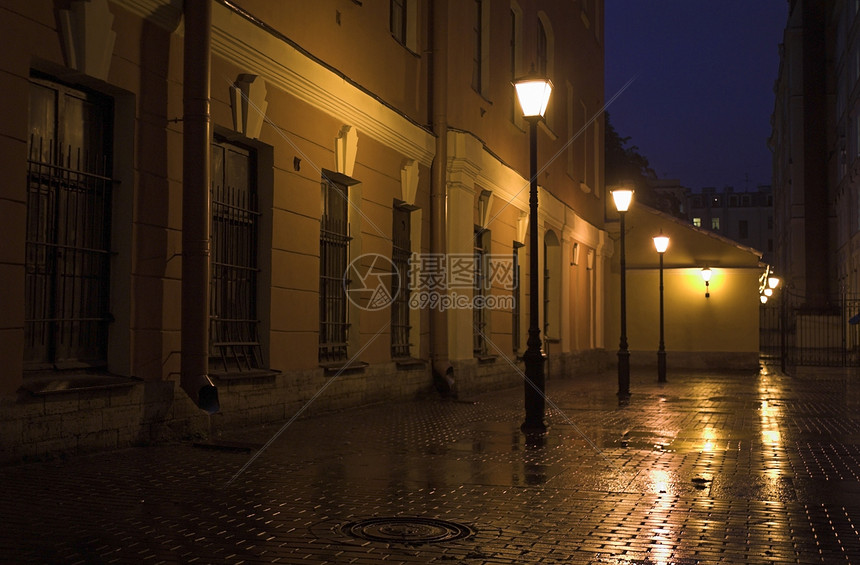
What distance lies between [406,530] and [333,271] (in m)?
7.95

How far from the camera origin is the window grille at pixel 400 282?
1527cm

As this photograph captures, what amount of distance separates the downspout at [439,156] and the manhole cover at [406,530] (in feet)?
33.2

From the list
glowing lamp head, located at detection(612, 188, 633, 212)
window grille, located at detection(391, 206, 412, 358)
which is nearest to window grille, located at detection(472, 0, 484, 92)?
glowing lamp head, located at detection(612, 188, 633, 212)

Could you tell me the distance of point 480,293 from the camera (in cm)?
1877

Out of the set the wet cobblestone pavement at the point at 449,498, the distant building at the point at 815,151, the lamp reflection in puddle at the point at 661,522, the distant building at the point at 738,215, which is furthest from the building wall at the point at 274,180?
the distant building at the point at 738,215

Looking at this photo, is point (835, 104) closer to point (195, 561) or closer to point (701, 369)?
point (701, 369)

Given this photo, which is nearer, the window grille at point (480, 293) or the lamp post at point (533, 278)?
the lamp post at point (533, 278)

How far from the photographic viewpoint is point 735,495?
7.08 metres

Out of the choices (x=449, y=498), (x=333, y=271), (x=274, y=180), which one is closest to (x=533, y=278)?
(x=333, y=271)

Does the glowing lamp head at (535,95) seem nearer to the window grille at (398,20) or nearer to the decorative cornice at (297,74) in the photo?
the decorative cornice at (297,74)

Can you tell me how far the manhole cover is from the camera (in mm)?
5500

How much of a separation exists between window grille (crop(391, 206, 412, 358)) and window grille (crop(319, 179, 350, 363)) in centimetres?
157

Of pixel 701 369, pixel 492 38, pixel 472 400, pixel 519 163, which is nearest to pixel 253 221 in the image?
pixel 472 400

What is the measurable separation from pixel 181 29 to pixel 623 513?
249 inches
